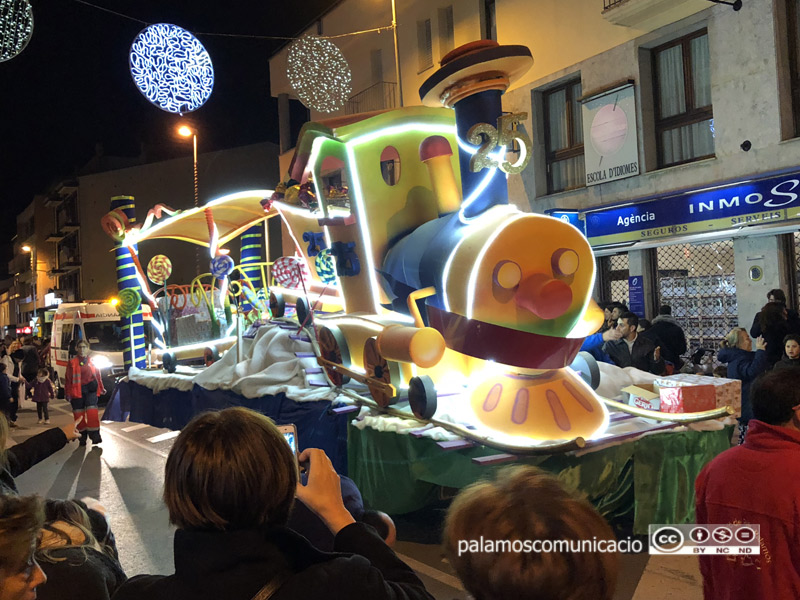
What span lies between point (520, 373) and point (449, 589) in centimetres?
146

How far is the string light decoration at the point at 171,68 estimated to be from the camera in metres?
7.36

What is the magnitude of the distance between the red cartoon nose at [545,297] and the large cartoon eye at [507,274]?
75 millimetres

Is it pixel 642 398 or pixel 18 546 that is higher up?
pixel 18 546

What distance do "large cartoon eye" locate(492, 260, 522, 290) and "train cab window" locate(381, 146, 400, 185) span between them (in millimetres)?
1615

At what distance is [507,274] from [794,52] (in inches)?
265

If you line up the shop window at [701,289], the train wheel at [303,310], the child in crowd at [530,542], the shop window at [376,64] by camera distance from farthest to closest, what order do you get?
the shop window at [376,64], the shop window at [701,289], the train wheel at [303,310], the child in crowd at [530,542]

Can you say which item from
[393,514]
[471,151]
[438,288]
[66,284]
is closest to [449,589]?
[393,514]

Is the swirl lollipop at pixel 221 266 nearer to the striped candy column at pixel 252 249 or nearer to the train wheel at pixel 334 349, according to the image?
the striped candy column at pixel 252 249

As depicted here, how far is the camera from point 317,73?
775 centimetres

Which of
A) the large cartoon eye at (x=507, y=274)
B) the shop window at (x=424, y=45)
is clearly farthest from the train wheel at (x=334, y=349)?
the shop window at (x=424, y=45)

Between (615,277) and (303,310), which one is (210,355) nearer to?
(303,310)

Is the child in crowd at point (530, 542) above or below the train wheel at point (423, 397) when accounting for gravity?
above

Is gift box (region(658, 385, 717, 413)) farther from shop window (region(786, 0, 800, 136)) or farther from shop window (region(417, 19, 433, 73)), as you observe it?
shop window (region(417, 19, 433, 73))

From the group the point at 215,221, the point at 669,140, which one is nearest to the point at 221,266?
the point at 215,221
